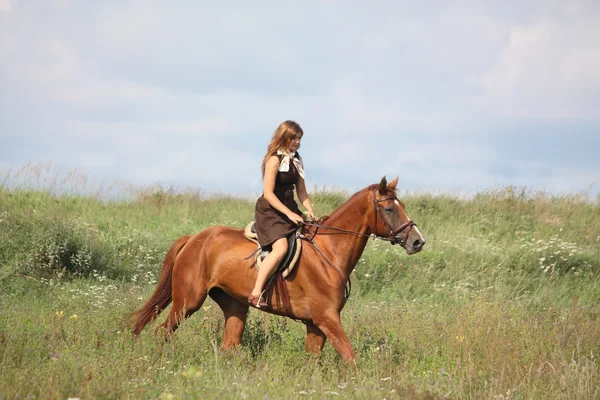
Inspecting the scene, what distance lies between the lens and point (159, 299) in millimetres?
8383

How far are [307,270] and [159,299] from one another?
2.29 m

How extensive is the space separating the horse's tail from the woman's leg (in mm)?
1716

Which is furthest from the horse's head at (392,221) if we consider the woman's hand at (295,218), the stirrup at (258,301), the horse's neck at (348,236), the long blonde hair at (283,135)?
the stirrup at (258,301)

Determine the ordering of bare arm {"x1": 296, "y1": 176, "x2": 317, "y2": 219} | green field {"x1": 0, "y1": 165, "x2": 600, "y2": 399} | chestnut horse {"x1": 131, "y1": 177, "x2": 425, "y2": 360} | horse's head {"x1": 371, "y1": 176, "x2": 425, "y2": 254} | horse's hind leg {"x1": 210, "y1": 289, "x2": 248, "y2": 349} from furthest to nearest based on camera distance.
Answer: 1. horse's hind leg {"x1": 210, "y1": 289, "x2": 248, "y2": 349}
2. bare arm {"x1": 296, "y1": 176, "x2": 317, "y2": 219}
3. chestnut horse {"x1": 131, "y1": 177, "x2": 425, "y2": 360}
4. horse's head {"x1": 371, "y1": 176, "x2": 425, "y2": 254}
5. green field {"x1": 0, "y1": 165, "x2": 600, "y2": 399}

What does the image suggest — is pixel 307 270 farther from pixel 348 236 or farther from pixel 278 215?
pixel 278 215

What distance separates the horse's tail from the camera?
8258 millimetres

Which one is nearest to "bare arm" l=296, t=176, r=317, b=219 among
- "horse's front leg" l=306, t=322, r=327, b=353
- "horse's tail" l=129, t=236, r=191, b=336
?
"horse's front leg" l=306, t=322, r=327, b=353

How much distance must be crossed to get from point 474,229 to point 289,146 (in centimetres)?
1155

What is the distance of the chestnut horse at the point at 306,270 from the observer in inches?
271

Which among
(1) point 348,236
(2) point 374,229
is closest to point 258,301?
(1) point 348,236

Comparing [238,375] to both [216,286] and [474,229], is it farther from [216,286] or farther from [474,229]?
[474,229]

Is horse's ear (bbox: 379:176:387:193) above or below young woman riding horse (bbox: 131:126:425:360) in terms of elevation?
above

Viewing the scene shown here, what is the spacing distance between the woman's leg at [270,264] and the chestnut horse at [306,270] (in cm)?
26

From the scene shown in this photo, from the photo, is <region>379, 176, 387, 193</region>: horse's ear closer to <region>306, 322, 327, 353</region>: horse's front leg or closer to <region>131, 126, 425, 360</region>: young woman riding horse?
<region>131, 126, 425, 360</region>: young woman riding horse
